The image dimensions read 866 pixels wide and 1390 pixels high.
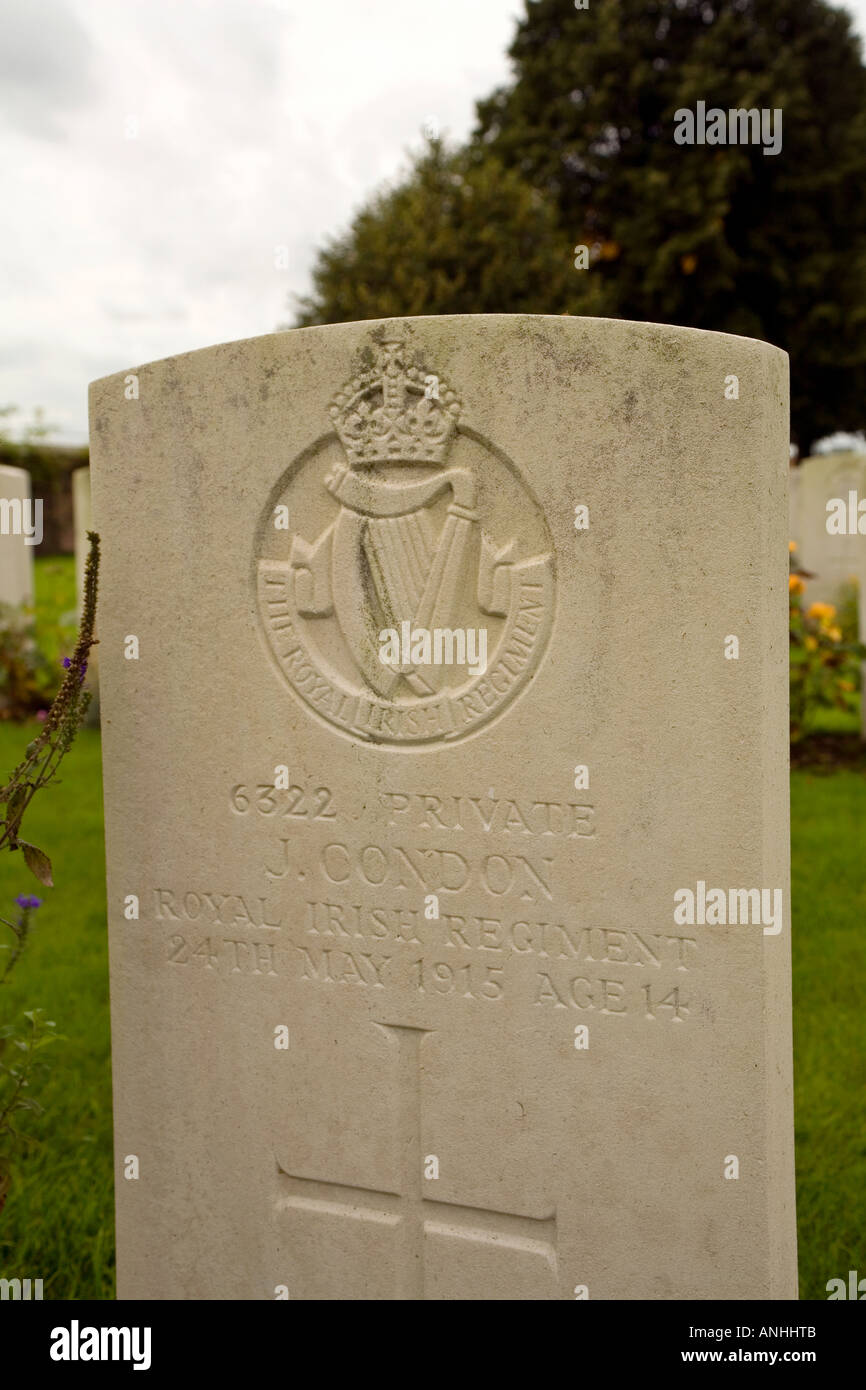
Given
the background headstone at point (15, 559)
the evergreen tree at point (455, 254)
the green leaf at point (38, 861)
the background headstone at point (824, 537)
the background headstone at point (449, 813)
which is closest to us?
the background headstone at point (449, 813)

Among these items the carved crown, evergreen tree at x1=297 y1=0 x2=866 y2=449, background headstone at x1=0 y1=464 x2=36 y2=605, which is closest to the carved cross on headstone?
the carved crown

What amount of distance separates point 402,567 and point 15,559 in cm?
812

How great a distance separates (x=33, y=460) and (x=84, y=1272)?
14994 millimetres

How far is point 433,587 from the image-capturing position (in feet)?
7.27

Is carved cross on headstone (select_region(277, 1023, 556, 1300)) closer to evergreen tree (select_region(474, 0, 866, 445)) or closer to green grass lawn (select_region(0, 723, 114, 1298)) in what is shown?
green grass lawn (select_region(0, 723, 114, 1298))

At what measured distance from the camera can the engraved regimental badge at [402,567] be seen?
2.16 meters

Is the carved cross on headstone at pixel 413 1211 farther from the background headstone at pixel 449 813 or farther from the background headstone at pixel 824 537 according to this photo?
the background headstone at pixel 824 537

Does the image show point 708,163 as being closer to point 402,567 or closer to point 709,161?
point 709,161

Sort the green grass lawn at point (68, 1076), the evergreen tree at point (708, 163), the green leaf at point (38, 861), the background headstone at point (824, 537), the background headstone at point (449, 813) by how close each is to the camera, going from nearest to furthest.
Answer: the background headstone at point (449, 813), the green leaf at point (38, 861), the green grass lawn at point (68, 1076), the background headstone at point (824, 537), the evergreen tree at point (708, 163)

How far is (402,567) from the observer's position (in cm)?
224

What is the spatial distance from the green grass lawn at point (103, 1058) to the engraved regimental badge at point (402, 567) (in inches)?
50.8

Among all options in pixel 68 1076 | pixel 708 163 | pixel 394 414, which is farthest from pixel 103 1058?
pixel 708 163

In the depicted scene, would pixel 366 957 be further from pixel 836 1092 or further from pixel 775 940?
pixel 836 1092

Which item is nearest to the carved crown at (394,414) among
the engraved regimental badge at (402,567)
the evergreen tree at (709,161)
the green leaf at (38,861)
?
the engraved regimental badge at (402,567)
